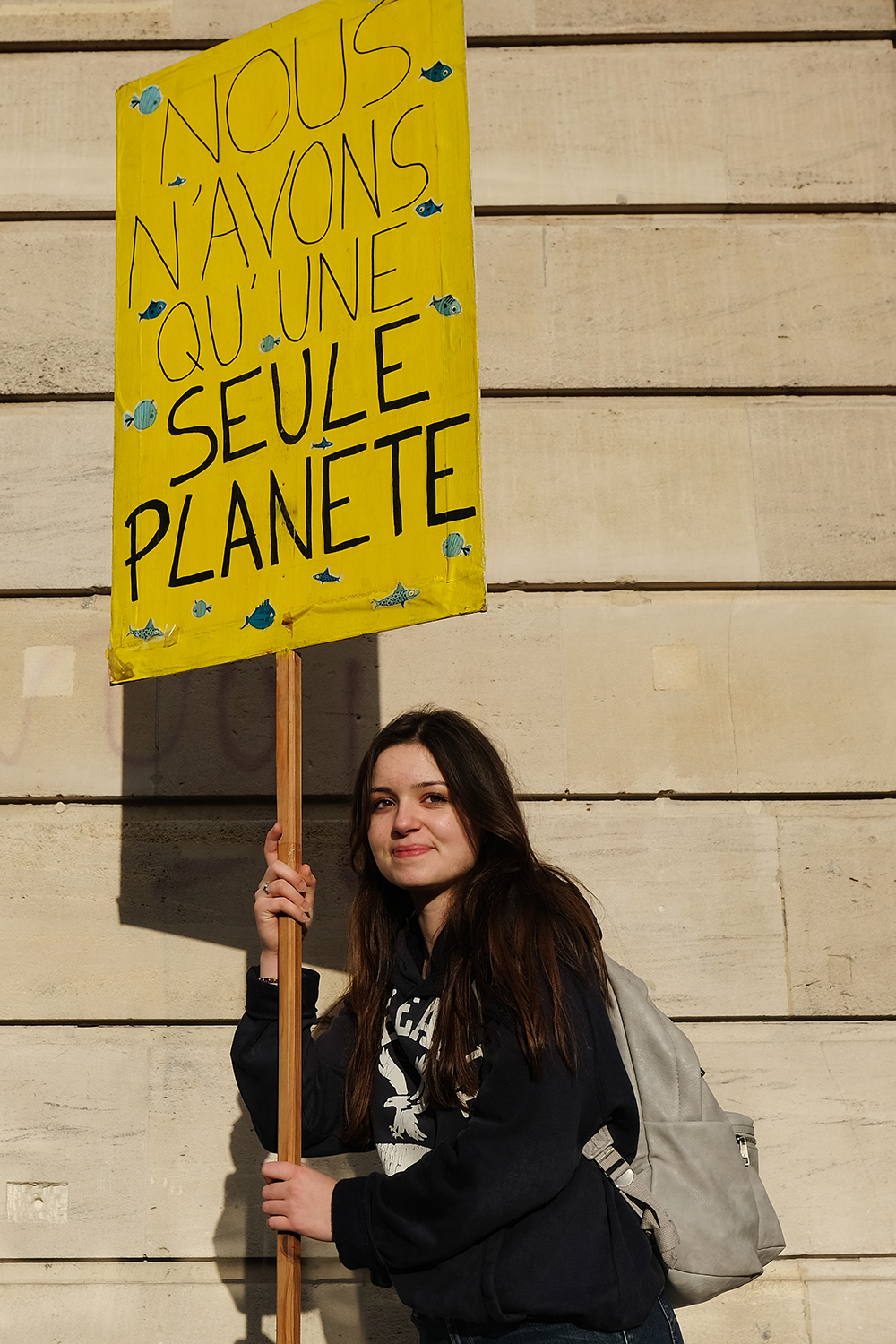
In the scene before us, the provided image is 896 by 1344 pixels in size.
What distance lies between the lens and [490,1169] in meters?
2.20

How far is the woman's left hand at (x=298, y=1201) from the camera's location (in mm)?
2381

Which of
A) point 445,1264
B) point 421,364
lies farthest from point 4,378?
point 445,1264

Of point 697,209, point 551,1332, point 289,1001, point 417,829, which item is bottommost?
point 551,1332

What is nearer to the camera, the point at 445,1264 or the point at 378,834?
the point at 445,1264

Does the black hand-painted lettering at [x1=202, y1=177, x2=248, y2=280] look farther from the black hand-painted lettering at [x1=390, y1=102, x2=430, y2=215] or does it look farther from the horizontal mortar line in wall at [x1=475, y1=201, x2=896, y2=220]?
the horizontal mortar line in wall at [x1=475, y1=201, x2=896, y2=220]

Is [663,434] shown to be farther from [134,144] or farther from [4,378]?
[4,378]

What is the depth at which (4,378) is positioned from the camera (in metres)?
4.11

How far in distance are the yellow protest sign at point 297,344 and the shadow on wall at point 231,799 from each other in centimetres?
95

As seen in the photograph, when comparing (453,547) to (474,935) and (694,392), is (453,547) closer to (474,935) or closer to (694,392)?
(474,935)

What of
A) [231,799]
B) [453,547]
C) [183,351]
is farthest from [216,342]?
[231,799]

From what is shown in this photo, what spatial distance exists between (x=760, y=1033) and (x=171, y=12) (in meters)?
3.97

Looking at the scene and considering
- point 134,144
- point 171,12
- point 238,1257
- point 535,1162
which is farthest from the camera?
point 171,12

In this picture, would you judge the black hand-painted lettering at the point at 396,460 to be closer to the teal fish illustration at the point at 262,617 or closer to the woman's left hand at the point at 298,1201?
the teal fish illustration at the point at 262,617

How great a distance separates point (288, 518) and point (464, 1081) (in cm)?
130
